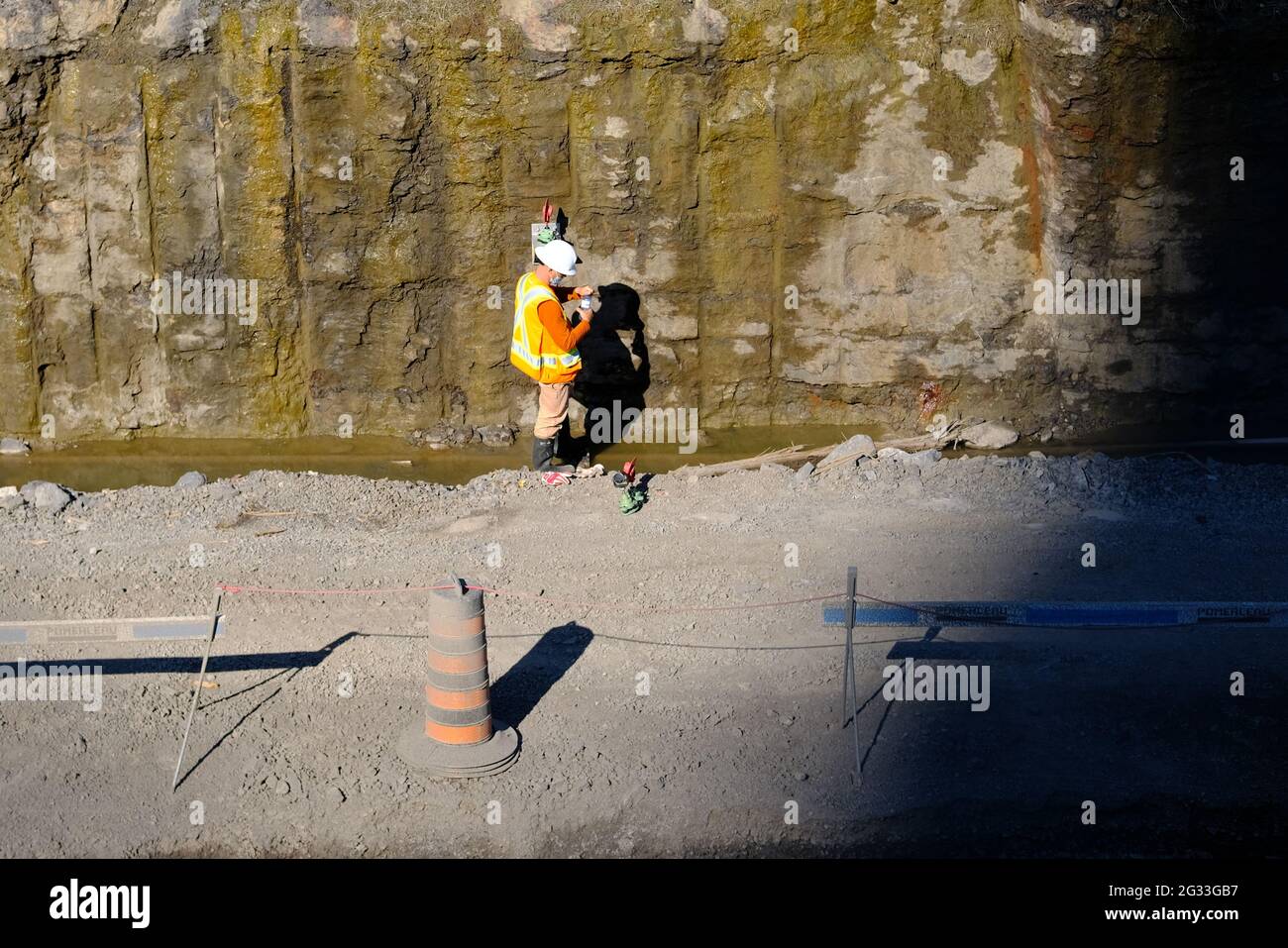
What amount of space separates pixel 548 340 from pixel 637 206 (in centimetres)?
168

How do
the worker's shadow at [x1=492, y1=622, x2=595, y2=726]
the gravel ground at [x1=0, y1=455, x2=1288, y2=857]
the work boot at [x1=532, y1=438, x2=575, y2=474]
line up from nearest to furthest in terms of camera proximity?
the gravel ground at [x1=0, y1=455, x2=1288, y2=857] → the worker's shadow at [x1=492, y1=622, x2=595, y2=726] → the work boot at [x1=532, y1=438, x2=575, y2=474]

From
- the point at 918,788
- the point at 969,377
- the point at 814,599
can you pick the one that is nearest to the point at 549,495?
the point at 814,599

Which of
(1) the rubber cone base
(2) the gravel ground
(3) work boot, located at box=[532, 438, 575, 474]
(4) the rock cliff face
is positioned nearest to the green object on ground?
(2) the gravel ground

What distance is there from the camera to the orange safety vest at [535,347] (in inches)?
430

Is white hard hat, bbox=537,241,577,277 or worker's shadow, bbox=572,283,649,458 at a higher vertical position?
white hard hat, bbox=537,241,577,277

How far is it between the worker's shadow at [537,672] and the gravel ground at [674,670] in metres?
0.02

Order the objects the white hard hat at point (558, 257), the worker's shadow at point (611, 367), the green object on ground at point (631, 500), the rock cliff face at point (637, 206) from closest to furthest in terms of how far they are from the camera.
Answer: the green object on ground at point (631, 500), the white hard hat at point (558, 257), the rock cliff face at point (637, 206), the worker's shadow at point (611, 367)

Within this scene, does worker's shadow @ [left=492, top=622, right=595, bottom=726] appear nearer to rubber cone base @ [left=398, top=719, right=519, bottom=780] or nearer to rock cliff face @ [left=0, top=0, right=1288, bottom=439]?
rubber cone base @ [left=398, top=719, right=519, bottom=780]

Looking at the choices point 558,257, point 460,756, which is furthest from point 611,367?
point 460,756

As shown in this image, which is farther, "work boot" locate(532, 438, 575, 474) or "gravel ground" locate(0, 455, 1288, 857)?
"work boot" locate(532, 438, 575, 474)

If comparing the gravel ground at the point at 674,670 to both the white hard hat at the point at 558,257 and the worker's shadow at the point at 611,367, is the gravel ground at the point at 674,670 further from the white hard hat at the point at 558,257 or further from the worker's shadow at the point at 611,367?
the white hard hat at the point at 558,257

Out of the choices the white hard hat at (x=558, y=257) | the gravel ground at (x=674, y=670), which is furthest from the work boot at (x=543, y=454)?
the white hard hat at (x=558, y=257)

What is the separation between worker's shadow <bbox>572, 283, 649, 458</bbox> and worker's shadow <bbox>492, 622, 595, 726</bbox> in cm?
379

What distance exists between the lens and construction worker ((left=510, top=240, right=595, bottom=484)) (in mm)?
10867
